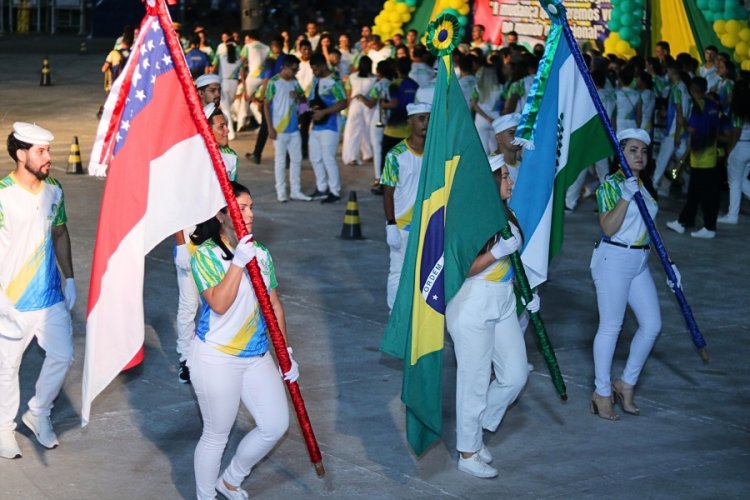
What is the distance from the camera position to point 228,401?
7.12m

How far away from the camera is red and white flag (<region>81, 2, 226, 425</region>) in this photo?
7.13 m

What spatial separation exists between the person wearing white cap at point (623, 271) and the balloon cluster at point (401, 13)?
1775 centimetres

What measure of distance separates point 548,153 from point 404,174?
1.75m

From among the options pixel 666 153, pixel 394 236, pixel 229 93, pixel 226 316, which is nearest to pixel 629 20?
pixel 666 153

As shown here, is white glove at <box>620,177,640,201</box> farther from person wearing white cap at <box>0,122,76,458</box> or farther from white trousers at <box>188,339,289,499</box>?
person wearing white cap at <box>0,122,76,458</box>

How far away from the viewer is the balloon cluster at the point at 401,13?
1054 inches

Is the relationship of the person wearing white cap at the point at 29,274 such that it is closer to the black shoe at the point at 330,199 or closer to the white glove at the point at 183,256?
the white glove at the point at 183,256

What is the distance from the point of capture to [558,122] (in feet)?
30.7

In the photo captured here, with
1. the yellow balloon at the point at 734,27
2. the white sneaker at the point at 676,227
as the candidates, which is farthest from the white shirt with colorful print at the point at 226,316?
the yellow balloon at the point at 734,27

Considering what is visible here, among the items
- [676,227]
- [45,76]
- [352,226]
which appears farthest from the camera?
[45,76]

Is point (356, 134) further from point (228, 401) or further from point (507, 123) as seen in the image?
point (228, 401)

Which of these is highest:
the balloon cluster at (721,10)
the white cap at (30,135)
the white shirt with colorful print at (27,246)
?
the balloon cluster at (721,10)

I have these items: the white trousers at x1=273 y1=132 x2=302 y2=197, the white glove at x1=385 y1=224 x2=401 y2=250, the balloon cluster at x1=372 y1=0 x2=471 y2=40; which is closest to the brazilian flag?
the white glove at x1=385 y1=224 x2=401 y2=250

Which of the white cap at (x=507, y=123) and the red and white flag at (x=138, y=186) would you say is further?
the white cap at (x=507, y=123)
